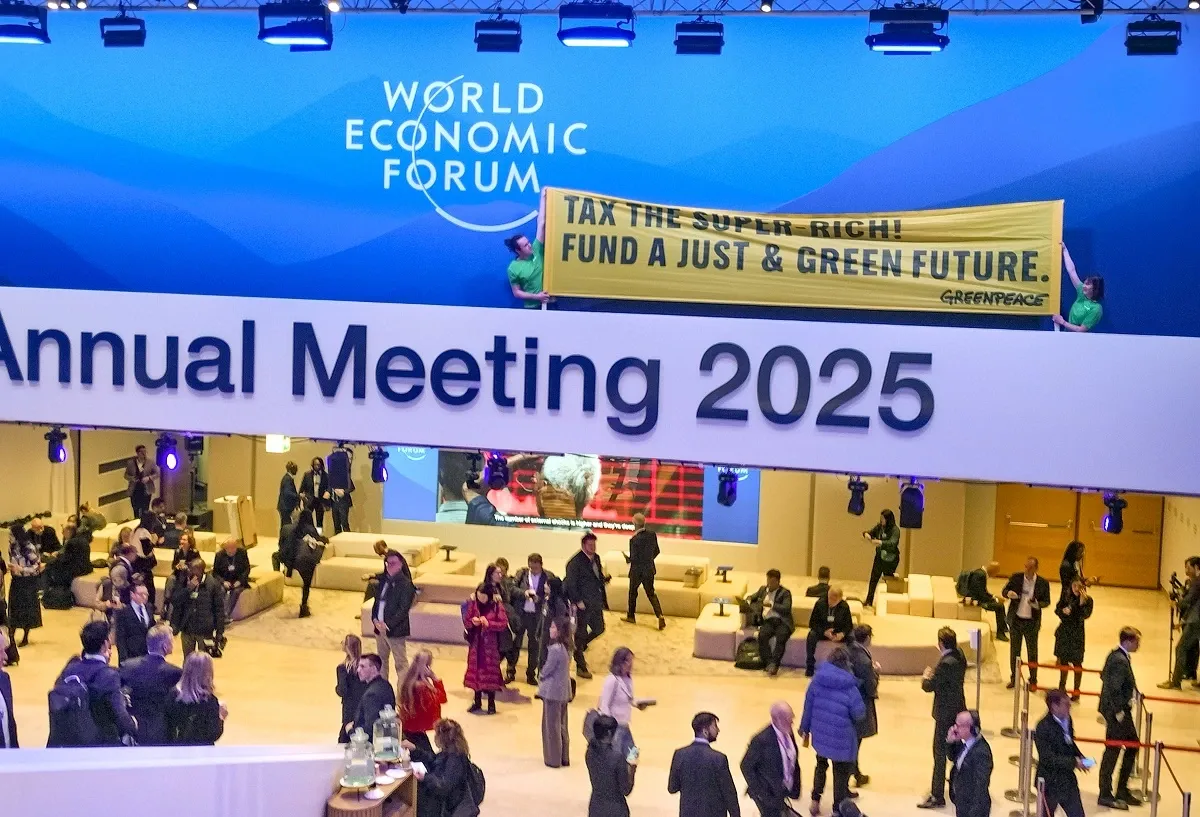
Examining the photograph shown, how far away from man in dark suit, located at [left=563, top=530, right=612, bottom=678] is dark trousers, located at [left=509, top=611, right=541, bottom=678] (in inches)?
17.8

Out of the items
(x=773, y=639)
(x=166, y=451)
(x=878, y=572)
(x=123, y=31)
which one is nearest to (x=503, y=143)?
(x=123, y=31)

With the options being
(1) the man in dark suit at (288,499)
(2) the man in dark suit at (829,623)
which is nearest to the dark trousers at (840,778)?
(2) the man in dark suit at (829,623)

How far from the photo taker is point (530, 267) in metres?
10.9

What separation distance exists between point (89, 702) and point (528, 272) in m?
4.87

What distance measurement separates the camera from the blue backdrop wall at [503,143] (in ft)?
33.9

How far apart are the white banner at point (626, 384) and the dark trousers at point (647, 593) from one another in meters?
4.46

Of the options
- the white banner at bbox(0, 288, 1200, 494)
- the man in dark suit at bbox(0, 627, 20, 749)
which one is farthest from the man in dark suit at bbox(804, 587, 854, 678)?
the man in dark suit at bbox(0, 627, 20, 749)

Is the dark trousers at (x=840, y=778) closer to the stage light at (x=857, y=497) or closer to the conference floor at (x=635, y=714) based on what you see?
the conference floor at (x=635, y=714)

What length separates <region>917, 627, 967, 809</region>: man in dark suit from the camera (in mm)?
9018

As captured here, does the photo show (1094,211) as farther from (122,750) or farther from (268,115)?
(122,750)

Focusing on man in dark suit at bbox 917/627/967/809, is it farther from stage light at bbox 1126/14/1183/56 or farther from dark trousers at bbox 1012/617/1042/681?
stage light at bbox 1126/14/1183/56

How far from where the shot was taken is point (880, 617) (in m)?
13.9

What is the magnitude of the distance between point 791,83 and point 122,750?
724cm

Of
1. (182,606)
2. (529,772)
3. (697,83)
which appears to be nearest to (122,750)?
(529,772)
